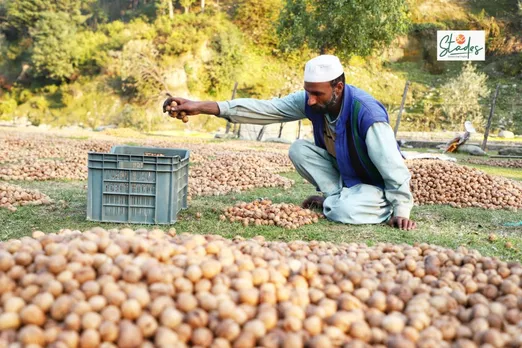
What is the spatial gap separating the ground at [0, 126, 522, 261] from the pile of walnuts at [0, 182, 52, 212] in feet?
0.32

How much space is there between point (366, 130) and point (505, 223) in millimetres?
1452

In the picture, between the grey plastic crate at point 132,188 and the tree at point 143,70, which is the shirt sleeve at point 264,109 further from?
the tree at point 143,70

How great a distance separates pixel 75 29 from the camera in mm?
29625

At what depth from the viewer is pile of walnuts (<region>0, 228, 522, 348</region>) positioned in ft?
5.32

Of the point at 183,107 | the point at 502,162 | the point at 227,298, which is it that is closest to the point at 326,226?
the point at 183,107

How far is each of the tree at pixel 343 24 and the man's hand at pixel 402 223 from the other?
1286 centimetres

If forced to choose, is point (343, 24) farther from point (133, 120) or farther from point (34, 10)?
point (34, 10)

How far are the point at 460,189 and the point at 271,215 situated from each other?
2.17 meters

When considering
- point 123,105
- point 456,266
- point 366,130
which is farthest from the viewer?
point 123,105

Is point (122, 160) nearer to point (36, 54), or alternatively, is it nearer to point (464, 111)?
point (464, 111)

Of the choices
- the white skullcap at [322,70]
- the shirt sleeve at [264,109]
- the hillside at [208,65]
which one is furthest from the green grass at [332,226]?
the hillside at [208,65]

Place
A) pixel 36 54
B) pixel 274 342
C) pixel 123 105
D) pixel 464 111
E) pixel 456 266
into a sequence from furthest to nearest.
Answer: pixel 36 54 → pixel 123 105 → pixel 464 111 → pixel 456 266 → pixel 274 342

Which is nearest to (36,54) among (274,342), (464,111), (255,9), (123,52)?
(123,52)

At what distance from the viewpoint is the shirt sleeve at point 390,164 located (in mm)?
3691
